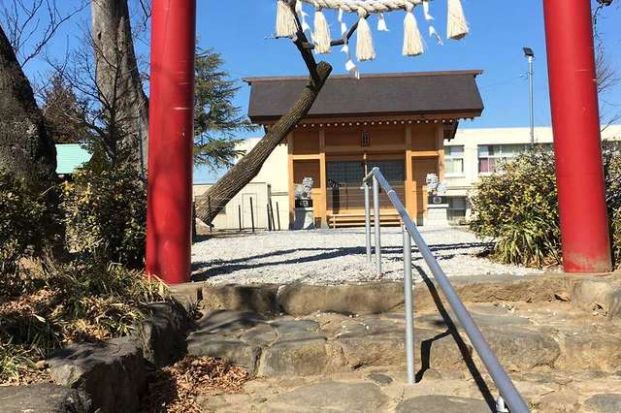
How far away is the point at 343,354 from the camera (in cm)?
372

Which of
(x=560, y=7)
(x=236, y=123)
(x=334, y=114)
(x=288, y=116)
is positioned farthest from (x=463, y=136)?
(x=560, y=7)

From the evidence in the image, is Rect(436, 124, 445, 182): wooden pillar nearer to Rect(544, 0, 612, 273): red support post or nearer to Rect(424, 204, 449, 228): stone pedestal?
Rect(424, 204, 449, 228): stone pedestal

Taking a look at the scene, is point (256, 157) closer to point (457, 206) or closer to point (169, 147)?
point (169, 147)

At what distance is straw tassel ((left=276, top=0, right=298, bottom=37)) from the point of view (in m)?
5.09

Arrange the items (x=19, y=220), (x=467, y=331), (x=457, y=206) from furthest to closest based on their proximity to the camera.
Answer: (x=457, y=206) < (x=19, y=220) < (x=467, y=331)

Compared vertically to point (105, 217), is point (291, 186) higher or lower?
higher

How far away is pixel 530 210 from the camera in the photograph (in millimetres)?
5738

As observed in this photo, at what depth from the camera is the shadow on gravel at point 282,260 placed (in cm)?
565

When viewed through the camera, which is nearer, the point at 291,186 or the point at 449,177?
the point at 291,186

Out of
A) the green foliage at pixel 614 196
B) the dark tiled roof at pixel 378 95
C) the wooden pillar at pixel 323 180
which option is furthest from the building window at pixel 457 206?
the green foliage at pixel 614 196

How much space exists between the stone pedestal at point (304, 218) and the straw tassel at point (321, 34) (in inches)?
574

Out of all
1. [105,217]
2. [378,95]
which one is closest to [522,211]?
[105,217]

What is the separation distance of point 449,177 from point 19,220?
3043 centimetres

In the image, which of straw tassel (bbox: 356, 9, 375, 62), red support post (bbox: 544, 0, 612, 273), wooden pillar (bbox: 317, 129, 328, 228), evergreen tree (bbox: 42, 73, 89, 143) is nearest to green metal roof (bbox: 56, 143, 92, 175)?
wooden pillar (bbox: 317, 129, 328, 228)
